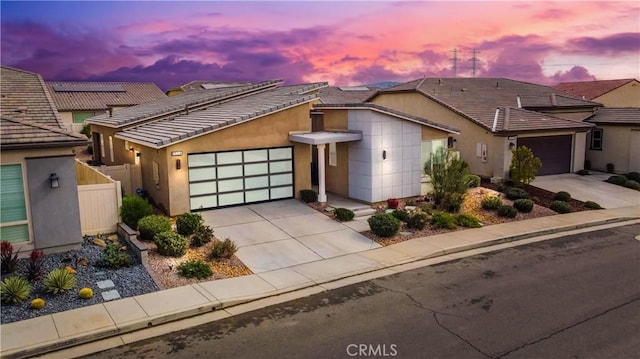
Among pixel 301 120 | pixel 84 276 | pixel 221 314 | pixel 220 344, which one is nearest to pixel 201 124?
pixel 301 120

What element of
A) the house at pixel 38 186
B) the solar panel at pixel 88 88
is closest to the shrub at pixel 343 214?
the house at pixel 38 186

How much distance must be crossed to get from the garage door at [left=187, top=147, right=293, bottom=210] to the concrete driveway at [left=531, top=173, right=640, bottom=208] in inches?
538

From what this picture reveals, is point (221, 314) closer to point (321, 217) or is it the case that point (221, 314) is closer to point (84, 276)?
point (84, 276)

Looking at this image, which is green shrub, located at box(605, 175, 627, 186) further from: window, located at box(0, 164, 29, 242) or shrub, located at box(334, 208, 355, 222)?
window, located at box(0, 164, 29, 242)

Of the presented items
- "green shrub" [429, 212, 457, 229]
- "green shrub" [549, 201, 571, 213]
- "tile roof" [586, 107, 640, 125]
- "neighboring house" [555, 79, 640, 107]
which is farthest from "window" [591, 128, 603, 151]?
"neighboring house" [555, 79, 640, 107]

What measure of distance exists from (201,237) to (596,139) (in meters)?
26.9

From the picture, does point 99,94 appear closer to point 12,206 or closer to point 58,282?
point 12,206

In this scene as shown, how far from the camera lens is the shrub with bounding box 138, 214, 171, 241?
1554cm

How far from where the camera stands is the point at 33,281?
12.6 meters

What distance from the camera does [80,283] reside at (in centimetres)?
1265

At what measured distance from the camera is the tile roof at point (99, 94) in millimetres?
49469

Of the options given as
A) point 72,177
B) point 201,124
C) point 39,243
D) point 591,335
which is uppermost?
point 201,124

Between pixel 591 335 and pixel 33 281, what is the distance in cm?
1263

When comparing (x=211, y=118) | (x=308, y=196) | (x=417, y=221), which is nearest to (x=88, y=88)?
(x=211, y=118)
